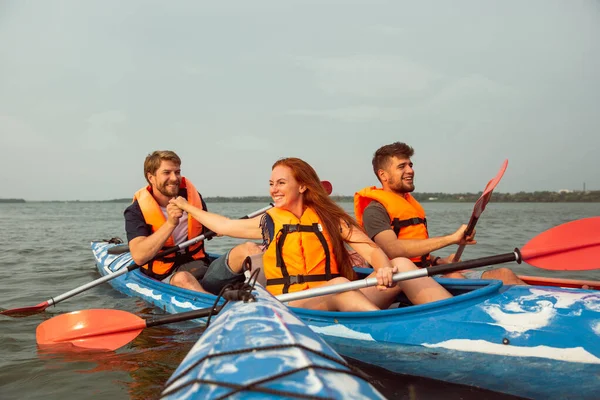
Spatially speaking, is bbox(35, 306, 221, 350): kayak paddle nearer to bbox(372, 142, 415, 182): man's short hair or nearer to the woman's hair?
the woman's hair

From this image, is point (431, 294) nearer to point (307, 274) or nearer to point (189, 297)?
point (307, 274)

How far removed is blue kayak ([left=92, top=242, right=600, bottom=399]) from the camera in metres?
2.50

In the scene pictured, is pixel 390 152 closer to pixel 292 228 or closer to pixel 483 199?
pixel 483 199

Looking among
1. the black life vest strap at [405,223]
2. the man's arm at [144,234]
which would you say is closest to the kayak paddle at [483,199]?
the black life vest strap at [405,223]

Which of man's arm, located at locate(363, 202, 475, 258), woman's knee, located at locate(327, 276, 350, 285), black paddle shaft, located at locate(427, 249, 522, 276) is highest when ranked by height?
man's arm, located at locate(363, 202, 475, 258)

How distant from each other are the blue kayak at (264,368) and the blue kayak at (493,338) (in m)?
1.17

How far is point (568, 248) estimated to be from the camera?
3.40 m

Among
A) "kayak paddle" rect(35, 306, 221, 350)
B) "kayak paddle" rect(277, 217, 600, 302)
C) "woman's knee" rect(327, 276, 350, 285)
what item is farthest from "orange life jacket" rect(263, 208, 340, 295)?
"kayak paddle" rect(35, 306, 221, 350)

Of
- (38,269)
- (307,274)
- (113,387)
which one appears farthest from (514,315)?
(38,269)

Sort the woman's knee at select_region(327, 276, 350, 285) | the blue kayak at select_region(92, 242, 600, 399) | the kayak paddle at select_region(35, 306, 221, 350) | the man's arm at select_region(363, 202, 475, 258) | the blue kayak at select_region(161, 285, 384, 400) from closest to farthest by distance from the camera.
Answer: the blue kayak at select_region(161, 285, 384, 400) → the blue kayak at select_region(92, 242, 600, 399) → the woman's knee at select_region(327, 276, 350, 285) → the kayak paddle at select_region(35, 306, 221, 350) → the man's arm at select_region(363, 202, 475, 258)

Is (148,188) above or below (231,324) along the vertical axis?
above

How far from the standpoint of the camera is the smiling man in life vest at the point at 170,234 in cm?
432

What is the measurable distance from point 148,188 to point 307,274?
2.37 meters

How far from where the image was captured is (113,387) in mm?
3131
